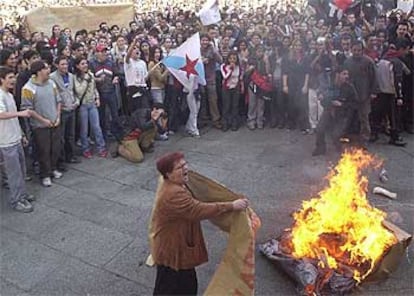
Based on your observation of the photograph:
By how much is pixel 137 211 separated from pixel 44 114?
6.30ft

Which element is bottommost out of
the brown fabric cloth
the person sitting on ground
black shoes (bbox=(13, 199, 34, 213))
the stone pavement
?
the stone pavement

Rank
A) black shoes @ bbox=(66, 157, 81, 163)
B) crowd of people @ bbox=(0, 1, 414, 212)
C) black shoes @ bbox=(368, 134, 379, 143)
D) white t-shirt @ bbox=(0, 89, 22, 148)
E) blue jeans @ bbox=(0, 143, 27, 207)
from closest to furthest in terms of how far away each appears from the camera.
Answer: white t-shirt @ bbox=(0, 89, 22, 148), blue jeans @ bbox=(0, 143, 27, 207), crowd of people @ bbox=(0, 1, 414, 212), black shoes @ bbox=(66, 157, 81, 163), black shoes @ bbox=(368, 134, 379, 143)

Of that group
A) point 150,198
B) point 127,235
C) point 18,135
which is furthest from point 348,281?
point 18,135

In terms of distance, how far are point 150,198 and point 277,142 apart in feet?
9.95

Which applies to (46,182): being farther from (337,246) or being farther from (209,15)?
(209,15)

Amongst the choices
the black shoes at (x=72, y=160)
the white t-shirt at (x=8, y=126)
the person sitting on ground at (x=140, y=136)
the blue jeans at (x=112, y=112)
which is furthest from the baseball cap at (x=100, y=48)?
the white t-shirt at (x=8, y=126)

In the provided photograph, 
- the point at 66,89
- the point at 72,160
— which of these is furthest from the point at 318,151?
the point at 66,89

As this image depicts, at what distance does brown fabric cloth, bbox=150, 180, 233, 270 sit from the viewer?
433 cm

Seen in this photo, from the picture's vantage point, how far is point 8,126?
6785 mm

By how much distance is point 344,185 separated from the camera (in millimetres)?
6332

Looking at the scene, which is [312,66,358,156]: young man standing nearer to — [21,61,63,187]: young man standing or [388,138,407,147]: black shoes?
[388,138,407,147]: black shoes

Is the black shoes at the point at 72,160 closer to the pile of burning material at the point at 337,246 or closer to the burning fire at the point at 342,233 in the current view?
the pile of burning material at the point at 337,246

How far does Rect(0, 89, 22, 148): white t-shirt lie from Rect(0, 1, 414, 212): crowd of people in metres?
0.62

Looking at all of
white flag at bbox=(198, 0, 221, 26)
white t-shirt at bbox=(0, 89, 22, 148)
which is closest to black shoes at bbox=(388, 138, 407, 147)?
white flag at bbox=(198, 0, 221, 26)
